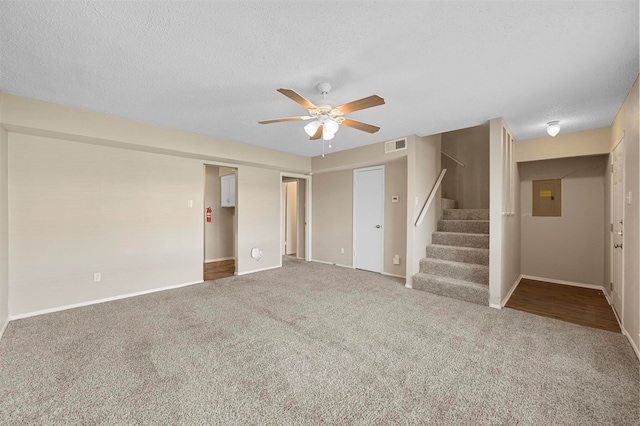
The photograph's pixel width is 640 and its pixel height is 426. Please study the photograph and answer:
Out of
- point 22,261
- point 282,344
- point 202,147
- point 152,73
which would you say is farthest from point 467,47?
point 22,261

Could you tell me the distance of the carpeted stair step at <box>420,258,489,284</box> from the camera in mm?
3797

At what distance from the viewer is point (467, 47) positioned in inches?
77.1

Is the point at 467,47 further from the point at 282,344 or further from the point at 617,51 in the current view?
the point at 282,344

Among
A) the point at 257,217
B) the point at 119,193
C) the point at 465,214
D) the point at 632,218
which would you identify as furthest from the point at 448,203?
the point at 119,193

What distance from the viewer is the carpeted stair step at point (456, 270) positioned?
12.5ft

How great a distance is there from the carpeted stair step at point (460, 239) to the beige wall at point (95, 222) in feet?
14.1

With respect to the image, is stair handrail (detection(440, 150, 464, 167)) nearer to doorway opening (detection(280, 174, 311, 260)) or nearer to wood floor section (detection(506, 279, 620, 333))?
wood floor section (detection(506, 279, 620, 333))

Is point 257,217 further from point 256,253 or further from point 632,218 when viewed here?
point 632,218

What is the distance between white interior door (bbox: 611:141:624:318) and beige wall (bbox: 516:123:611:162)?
44 centimetres

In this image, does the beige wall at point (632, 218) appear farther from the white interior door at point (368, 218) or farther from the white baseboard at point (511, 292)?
the white interior door at point (368, 218)

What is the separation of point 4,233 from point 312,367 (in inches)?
144

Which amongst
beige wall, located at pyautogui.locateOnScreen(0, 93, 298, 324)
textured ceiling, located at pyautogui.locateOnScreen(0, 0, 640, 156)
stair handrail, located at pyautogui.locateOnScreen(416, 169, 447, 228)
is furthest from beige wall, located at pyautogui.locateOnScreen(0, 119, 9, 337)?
stair handrail, located at pyautogui.locateOnScreen(416, 169, 447, 228)

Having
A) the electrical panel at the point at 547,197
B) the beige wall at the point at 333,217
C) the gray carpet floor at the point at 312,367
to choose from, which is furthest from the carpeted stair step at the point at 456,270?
the electrical panel at the point at 547,197

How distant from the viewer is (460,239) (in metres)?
4.55
